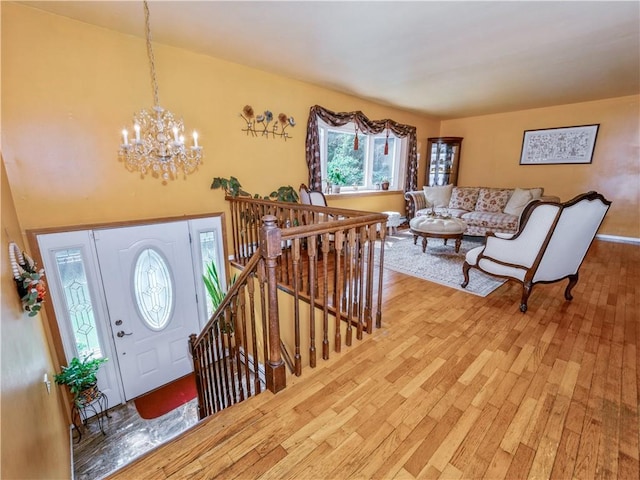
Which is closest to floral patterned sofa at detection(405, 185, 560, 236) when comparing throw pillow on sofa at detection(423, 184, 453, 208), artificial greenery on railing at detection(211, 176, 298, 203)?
throw pillow on sofa at detection(423, 184, 453, 208)

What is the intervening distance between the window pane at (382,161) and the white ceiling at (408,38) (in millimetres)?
1689

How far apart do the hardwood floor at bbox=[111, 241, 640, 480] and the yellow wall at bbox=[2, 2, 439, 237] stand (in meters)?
2.49

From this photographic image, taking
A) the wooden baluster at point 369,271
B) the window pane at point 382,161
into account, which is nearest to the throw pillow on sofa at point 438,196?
the window pane at point 382,161

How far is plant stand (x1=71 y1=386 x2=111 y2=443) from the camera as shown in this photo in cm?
260

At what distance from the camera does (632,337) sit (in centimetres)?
221

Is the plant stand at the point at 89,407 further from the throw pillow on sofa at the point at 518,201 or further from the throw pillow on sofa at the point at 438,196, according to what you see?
the throw pillow on sofa at the point at 518,201

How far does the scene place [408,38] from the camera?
8.98ft

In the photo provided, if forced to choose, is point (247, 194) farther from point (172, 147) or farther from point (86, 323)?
point (86, 323)

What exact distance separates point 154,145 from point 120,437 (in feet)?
9.34

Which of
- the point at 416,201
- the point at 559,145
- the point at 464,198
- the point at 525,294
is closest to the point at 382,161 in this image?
the point at 416,201

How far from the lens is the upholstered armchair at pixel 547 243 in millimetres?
2379

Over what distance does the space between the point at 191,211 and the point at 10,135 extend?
61.6 inches

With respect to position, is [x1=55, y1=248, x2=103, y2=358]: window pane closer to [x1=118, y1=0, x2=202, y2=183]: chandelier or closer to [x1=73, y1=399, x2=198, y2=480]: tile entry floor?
[x1=73, y1=399, x2=198, y2=480]: tile entry floor

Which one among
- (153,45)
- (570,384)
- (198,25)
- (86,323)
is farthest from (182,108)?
(570,384)
